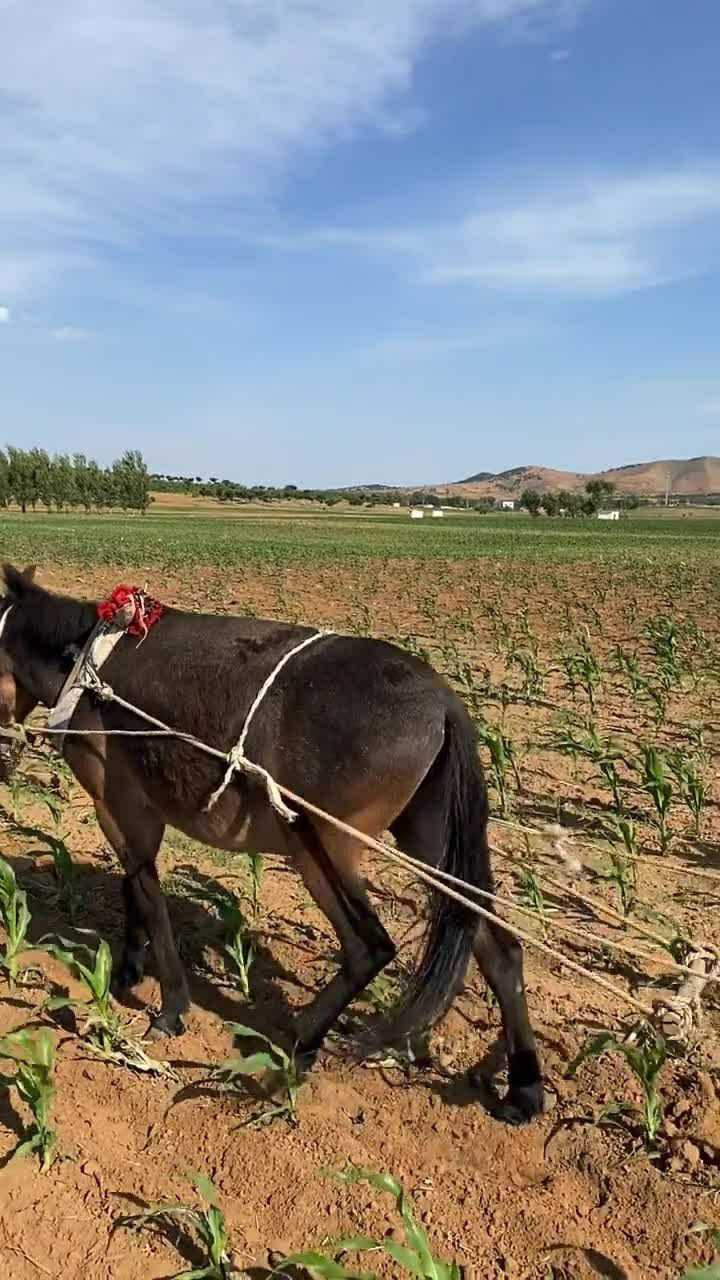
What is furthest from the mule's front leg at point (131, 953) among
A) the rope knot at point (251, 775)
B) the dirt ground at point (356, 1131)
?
the rope knot at point (251, 775)

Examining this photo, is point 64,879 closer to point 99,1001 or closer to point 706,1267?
point 99,1001

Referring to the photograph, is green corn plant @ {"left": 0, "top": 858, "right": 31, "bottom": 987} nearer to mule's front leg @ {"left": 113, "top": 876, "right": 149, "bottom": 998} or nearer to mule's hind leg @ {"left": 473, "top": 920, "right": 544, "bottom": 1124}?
mule's front leg @ {"left": 113, "top": 876, "right": 149, "bottom": 998}

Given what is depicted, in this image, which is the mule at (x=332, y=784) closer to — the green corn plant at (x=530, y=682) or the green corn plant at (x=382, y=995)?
the green corn plant at (x=382, y=995)

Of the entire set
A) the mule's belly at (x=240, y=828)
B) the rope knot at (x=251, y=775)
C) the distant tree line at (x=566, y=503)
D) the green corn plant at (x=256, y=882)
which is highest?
the distant tree line at (x=566, y=503)

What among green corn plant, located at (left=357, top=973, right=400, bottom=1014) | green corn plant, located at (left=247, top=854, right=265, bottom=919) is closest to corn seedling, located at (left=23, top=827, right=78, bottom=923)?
green corn plant, located at (left=247, top=854, right=265, bottom=919)

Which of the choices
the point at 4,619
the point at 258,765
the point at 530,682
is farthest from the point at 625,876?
the point at 530,682

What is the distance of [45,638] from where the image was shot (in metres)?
4.95

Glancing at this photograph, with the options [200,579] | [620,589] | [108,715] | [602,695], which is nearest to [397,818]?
[108,715]

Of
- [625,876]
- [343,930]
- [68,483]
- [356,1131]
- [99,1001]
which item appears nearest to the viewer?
Result: [356,1131]

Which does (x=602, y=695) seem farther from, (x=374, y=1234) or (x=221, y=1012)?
(x=374, y=1234)

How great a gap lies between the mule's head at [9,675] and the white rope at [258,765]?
4.97 ft

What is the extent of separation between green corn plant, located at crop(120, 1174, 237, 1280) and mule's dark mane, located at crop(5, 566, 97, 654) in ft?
9.26

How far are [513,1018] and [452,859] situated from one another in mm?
740

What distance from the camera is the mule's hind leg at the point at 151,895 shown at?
175 inches
